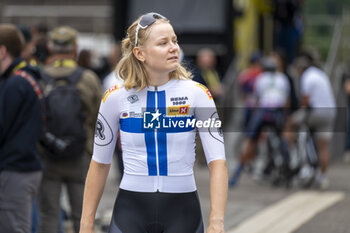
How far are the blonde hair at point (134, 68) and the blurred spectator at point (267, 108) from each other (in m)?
8.73

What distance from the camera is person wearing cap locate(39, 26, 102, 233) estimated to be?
7039 millimetres

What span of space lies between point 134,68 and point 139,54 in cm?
8

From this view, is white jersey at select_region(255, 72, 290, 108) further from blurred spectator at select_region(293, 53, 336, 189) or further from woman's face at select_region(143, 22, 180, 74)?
woman's face at select_region(143, 22, 180, 74)

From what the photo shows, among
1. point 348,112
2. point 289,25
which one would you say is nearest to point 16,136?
point 348,112

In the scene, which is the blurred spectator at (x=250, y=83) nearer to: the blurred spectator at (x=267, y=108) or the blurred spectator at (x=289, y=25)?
the blurred spectator at (x=267, y=108)

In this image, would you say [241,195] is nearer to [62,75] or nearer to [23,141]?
[62,75]

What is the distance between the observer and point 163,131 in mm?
4355

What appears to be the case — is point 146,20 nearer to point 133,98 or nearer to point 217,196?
point 133,98

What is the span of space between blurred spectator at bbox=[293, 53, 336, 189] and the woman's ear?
8.91 metres

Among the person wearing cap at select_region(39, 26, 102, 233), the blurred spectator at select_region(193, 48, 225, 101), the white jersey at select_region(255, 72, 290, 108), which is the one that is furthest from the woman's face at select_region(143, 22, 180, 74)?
the blurred spectator at select_region(193, 48, 225, 101)

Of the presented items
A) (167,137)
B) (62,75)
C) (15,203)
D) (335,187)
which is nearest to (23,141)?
(15,203)

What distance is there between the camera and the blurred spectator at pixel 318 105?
43.0 ft

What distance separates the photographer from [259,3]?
2398 cm

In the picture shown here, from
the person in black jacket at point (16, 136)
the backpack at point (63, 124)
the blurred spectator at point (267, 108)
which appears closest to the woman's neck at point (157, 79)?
the person in black jacket at point (16, 136)
